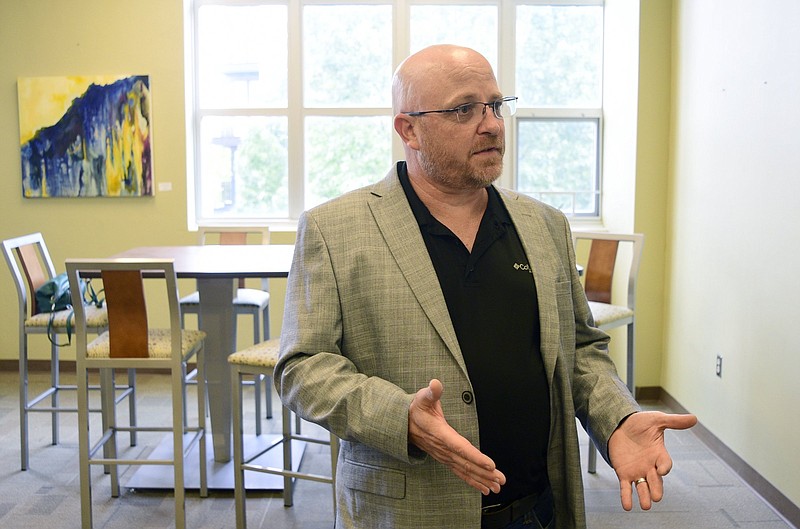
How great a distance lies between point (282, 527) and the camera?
2.99m

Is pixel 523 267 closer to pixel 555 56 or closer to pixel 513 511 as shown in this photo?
pixel 513 511

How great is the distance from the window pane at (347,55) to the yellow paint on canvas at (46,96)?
1259mm

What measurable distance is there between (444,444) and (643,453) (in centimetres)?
35

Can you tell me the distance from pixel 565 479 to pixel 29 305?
115 inches

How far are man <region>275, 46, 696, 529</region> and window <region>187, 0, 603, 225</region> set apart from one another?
391 centimetres

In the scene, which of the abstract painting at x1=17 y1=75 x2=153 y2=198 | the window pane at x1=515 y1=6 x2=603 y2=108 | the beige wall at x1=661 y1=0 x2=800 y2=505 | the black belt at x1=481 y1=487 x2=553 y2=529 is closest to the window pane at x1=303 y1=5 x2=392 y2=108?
the window pane at x1=515 y1=6 x2=603 y2=108

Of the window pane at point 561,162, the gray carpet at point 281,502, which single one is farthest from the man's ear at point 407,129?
the window pane at point 561,162

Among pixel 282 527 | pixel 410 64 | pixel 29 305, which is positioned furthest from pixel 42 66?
pixel 410 64

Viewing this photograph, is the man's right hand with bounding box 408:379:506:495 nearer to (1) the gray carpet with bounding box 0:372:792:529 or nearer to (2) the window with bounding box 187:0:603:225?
(1) the gray carpet with bounding box 0:372:792:529

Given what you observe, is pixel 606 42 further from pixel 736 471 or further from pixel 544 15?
pixel 736 471

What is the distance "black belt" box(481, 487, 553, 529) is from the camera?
1360 mm

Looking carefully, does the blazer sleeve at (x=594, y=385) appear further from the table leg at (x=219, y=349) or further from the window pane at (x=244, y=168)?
the window pane at (x=244, y=168)

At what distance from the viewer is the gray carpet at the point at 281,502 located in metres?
3.02

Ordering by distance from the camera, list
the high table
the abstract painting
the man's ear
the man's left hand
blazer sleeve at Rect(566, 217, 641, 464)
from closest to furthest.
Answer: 1. the man's left hand
2. blazer sleeve at Rect(566, 217, 641, 464)
3. the man's ear
4. the high table
5. the abstract painting
